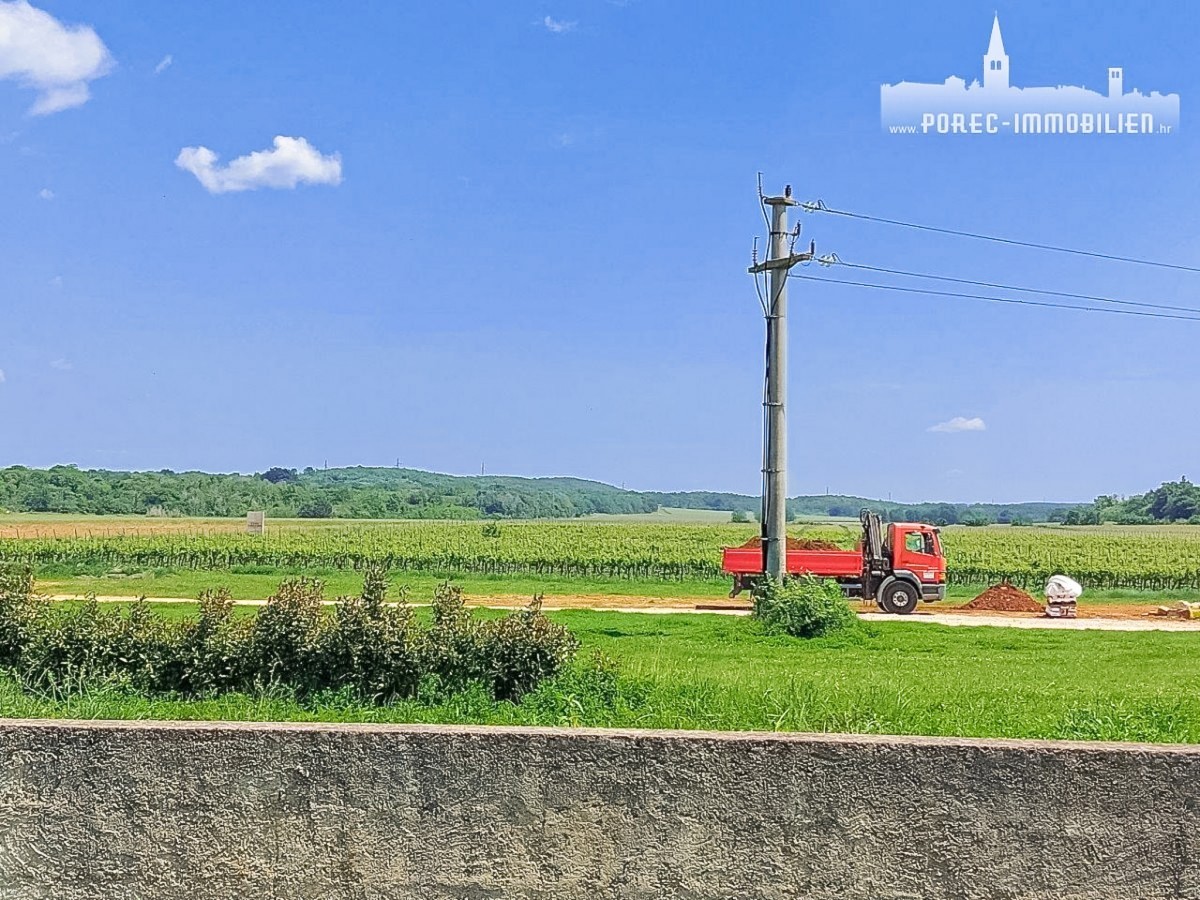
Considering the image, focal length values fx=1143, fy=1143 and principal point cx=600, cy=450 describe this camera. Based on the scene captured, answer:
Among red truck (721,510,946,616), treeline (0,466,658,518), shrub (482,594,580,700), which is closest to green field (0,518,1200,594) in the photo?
red truck (721,510,946,616)

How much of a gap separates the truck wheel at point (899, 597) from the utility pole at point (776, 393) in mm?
6377

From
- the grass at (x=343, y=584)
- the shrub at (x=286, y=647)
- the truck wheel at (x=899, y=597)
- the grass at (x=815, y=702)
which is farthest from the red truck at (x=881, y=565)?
the shrub at (x=286, y=647)

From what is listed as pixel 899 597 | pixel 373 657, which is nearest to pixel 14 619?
pixel 373 657

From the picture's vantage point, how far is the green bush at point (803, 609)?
17.3 m

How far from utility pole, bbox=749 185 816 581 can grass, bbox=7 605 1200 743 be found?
5.39m

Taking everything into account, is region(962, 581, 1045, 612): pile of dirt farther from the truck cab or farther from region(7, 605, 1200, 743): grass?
region(7, 605, 1200, 743): grass

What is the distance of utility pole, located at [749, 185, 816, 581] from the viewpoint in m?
18.7

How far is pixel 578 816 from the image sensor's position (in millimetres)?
3500

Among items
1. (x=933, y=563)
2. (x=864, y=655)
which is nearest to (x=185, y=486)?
(x=933, y=563)

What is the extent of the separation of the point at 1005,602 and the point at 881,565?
408 centimetres

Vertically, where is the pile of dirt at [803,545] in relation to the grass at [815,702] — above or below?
above

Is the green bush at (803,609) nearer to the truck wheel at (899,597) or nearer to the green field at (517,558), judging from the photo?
the truck wheel at (899,597)

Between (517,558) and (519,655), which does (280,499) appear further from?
(519,655)

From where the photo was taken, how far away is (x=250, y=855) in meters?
3.60
